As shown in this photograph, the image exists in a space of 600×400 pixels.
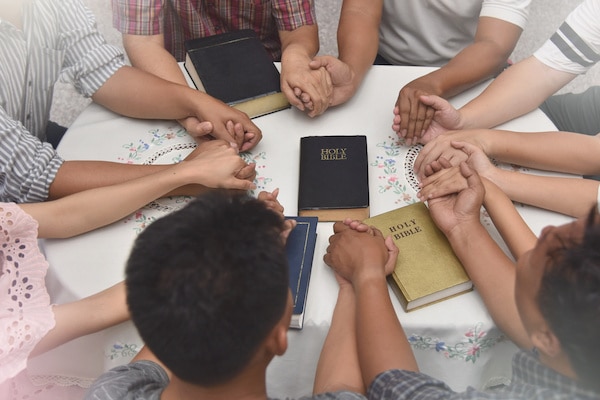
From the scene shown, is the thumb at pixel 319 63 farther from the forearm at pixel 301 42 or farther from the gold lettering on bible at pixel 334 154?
the gold lettering on bible at pixel 334 154

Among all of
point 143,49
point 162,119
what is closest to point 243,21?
point 143,49

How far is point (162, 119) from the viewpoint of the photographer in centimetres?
109

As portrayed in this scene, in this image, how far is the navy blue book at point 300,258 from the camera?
0.77 m

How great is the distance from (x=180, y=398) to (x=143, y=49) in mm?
816

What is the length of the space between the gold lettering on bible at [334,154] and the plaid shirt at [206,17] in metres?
0.46

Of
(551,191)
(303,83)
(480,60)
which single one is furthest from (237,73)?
(551,191)

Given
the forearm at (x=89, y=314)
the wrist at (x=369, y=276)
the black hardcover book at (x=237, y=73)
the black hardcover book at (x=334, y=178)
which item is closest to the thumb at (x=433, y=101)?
the black hardcover book at (x=334, y=178)

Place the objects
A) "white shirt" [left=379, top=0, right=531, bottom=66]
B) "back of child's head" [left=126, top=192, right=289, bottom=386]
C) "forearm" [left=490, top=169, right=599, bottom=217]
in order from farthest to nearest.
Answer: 1. "white shirt" [left=379, top=0, right=531, bottom=66]
2. "forearm" [left=490, top=169, right=599, bottom=217]
3. "back of child's head" [left=126, top=192, right=289, bottom=386]

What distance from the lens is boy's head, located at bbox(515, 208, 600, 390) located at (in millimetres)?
544

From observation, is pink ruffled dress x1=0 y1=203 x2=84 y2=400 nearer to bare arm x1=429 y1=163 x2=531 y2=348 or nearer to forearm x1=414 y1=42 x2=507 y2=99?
bare arm x1=429 y1=163 x2=531 y2=348

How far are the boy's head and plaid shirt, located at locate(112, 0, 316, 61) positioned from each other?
865mm

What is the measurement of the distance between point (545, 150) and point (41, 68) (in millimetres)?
954

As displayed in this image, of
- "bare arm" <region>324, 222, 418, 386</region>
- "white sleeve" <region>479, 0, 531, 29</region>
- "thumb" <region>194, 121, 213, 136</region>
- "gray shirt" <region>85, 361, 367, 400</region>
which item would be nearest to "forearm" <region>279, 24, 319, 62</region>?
"thumb" <region>194, 121, 213, 136</region>

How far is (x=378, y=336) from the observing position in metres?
0.76
